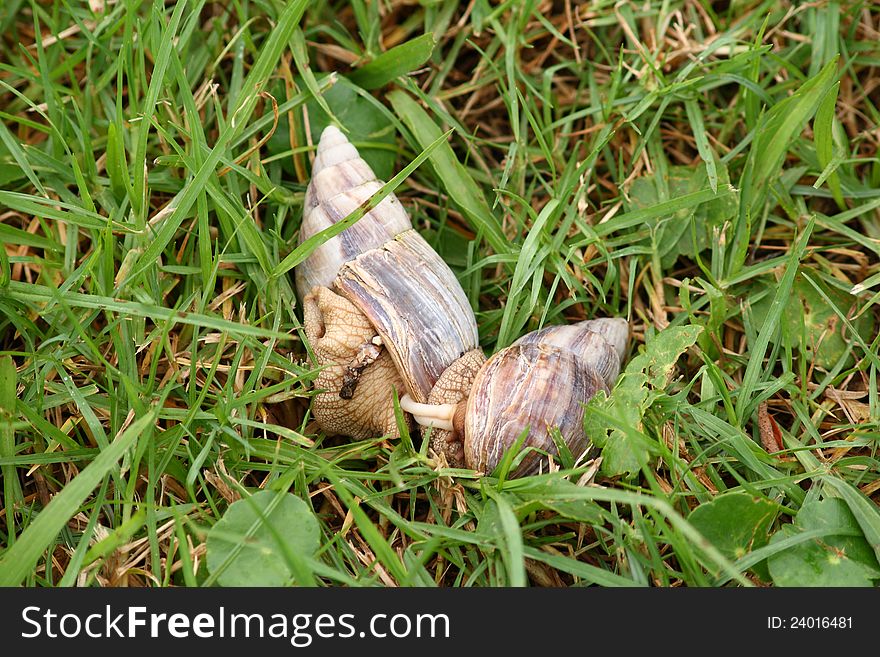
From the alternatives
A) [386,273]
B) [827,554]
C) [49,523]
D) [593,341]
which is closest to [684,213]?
[593,341]

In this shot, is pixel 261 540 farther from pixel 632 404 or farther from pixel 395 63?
pixel 395 63

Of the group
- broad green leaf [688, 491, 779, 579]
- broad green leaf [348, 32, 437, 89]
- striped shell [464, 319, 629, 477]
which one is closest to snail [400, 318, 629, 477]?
striped shell [464, 319, 629, 477]

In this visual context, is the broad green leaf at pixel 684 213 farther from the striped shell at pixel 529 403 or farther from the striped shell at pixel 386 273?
the striped shell at pixel 386 273

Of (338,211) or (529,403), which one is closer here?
(529,403)

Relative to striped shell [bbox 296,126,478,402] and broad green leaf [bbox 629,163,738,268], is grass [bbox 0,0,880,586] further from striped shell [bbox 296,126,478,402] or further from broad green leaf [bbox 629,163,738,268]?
striped shell [bbox 296,126,478,402]

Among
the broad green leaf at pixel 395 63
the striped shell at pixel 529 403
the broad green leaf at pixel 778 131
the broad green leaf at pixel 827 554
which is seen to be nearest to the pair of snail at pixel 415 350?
the striped shell at pixel 529 403

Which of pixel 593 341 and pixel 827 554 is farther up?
pixel 593 341
